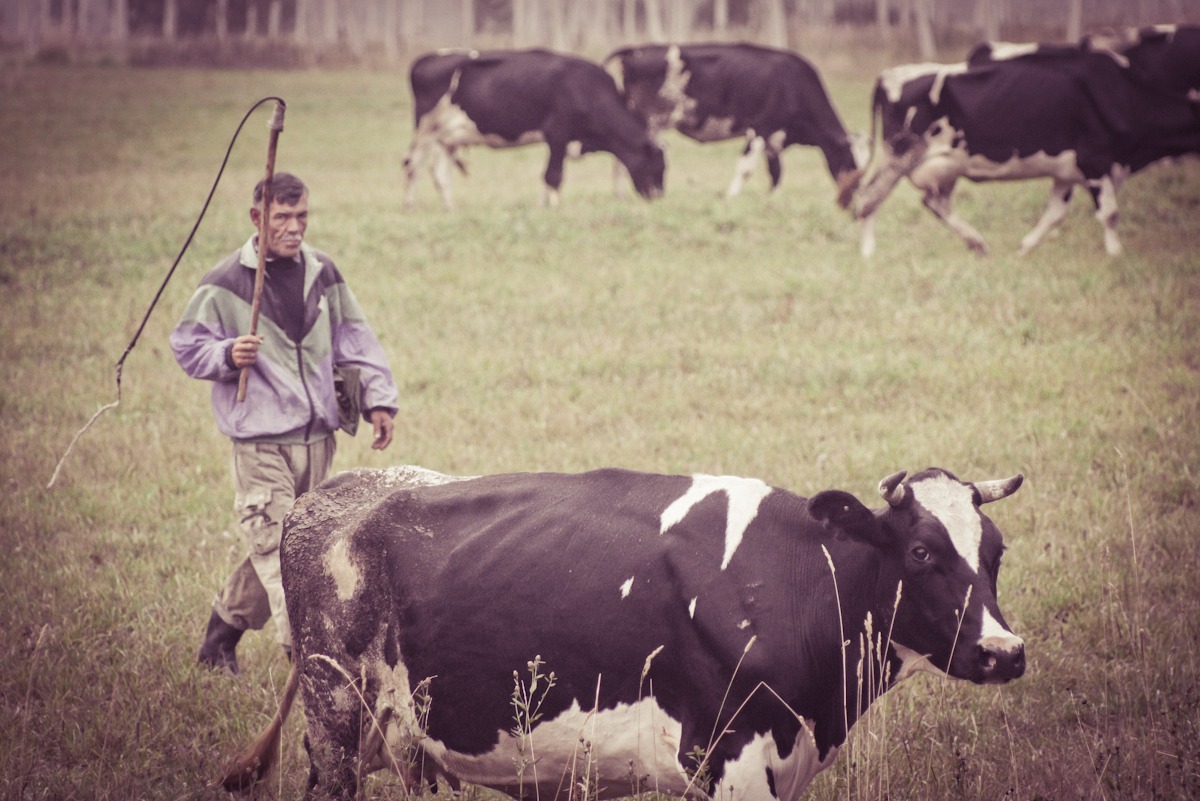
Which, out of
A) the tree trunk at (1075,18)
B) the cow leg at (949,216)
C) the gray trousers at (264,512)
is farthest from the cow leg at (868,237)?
the tree trunk at (1075,18)

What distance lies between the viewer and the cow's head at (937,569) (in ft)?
12.3

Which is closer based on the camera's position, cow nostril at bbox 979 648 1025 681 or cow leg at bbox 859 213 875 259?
cow nostril at bbox 979 648 1025 681

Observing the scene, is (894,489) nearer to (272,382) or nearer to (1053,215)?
(272,382)

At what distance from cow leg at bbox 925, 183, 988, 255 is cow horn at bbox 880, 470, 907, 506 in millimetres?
10912

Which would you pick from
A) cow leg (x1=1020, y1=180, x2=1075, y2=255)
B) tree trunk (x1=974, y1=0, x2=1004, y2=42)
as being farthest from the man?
tree trunk (x1=974, y1=0, x2=1004, y2=42)

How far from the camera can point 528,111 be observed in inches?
782

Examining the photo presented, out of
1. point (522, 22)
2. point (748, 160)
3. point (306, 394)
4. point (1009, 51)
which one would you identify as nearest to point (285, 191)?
point (306, 394)

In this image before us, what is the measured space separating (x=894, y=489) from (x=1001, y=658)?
0.58 metres

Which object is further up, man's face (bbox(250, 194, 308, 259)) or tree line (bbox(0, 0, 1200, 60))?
tree line (bbox(0, 0, 1200, 60))

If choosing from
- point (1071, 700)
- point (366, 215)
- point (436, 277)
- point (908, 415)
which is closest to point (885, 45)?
point (366, 215)

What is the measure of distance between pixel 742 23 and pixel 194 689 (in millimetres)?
75896

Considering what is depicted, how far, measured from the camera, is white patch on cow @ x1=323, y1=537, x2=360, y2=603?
4.16m

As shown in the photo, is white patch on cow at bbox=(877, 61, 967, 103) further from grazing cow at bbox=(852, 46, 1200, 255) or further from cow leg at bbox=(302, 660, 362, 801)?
cow leg at bbox=(302, 660, 362, 801)

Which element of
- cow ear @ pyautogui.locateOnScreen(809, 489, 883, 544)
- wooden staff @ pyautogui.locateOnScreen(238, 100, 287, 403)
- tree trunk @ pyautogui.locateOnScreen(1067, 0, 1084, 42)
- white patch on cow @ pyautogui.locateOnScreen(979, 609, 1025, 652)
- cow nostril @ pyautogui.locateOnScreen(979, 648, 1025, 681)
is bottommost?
cow nostril @ pyautogui.locateOnScreen(979, 648, 1025, 681)
